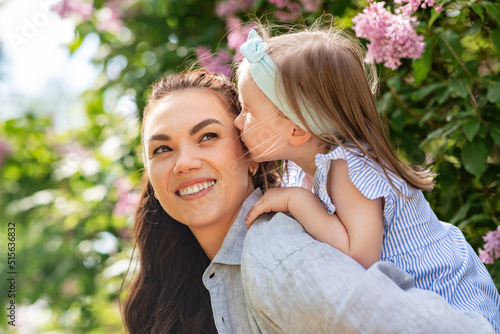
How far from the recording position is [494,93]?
187 centimetres

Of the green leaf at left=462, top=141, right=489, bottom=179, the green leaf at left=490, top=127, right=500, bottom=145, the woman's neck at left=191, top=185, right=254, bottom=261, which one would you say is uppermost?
the woman's neck at left=191, top=185, right=254, bottom=261

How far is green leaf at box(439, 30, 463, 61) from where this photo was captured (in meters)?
2.00

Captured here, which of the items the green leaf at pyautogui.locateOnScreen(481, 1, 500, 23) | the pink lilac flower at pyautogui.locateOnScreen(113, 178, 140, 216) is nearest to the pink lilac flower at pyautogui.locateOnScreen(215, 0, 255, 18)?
the pink lilac flower at pyautogui.locateOnScreen(113, 178, 140, 216)

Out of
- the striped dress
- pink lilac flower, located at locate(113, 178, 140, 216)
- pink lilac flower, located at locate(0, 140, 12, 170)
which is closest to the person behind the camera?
the striped dress

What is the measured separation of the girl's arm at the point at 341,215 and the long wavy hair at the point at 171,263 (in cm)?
31

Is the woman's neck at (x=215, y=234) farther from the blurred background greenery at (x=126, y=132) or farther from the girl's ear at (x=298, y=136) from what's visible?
the blurred background greenery at (x=126, y=132)

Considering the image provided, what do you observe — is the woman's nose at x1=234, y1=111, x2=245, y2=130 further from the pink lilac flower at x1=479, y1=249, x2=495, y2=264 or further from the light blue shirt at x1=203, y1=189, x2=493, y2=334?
the pink lilac flower at x1=479, y1=249, x2=495, y2=264

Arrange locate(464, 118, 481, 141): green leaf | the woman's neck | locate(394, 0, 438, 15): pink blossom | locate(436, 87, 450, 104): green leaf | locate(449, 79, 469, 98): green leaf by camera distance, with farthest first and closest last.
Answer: locate(436, 87, 450, 104): green leaf → locate(449, 79, 469, 98): green leaf → locate(464, 118, 481, 141): green leaf → locate(394, 0, 438, 15): pink blossom → the woman's neck

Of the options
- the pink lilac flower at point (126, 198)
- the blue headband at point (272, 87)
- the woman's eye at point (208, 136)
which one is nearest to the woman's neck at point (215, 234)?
the woman's eye at point (208, 136)

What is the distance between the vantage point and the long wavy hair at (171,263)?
168 cm

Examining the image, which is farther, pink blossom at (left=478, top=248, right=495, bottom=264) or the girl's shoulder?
pink blossom at (left=478, top=248, right=495, bottom=264)

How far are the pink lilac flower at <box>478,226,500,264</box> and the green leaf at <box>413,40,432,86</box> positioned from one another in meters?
0.60

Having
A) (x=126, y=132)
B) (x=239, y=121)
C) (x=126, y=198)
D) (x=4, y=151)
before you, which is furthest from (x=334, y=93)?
(x=4, y=151)

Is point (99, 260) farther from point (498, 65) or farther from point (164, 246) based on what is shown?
point (498, 65)
